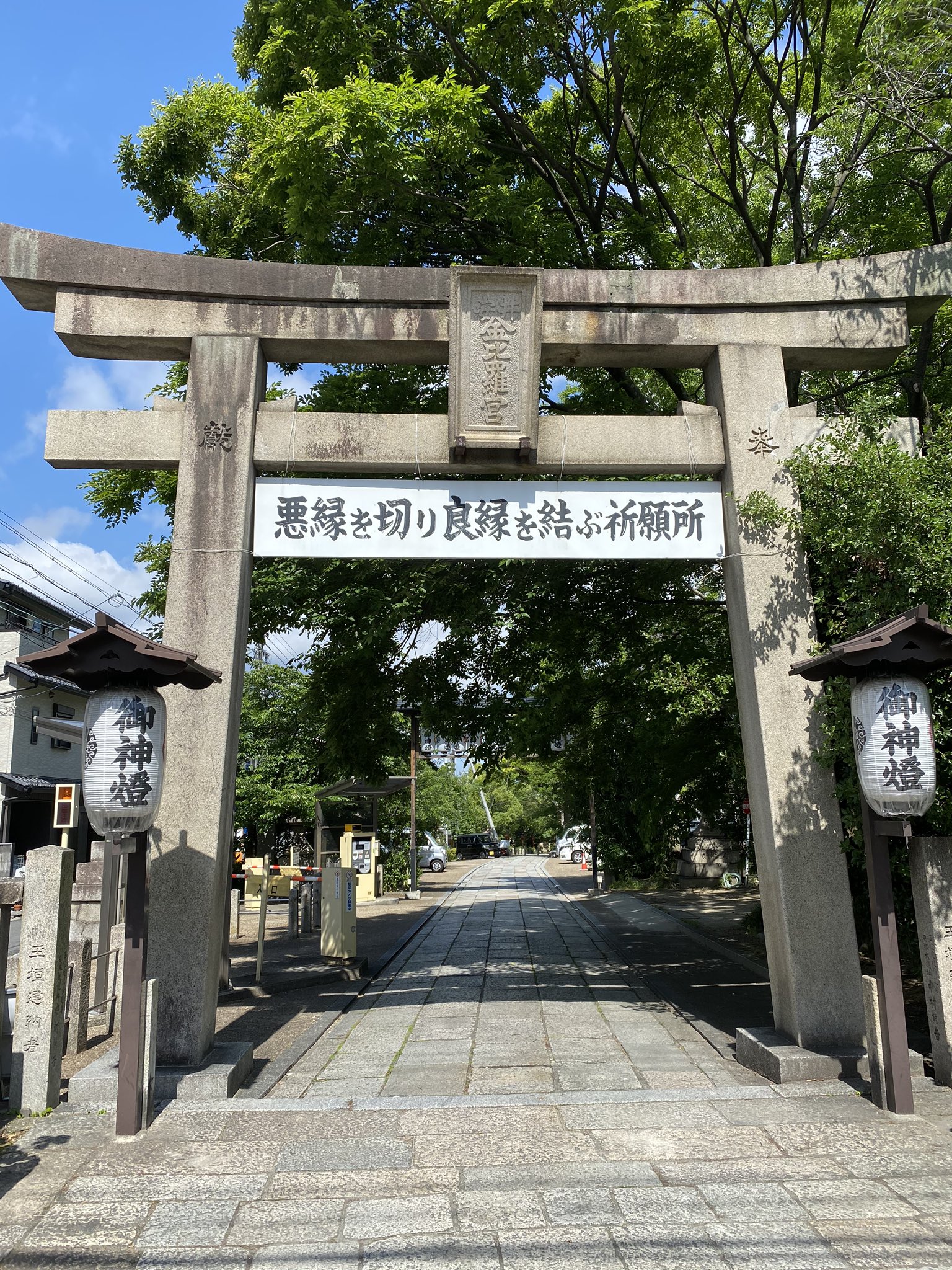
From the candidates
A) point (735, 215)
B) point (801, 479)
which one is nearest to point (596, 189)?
point (735, 215)

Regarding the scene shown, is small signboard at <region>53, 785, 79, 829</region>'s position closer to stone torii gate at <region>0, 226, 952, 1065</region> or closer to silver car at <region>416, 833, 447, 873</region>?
stone torii gate at <region>0, 226, 952, 1065</region>

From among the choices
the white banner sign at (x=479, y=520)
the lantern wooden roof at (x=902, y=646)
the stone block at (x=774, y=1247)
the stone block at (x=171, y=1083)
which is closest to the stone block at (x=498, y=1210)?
the stone block at (x=774, y=1247)

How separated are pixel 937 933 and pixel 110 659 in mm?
6100

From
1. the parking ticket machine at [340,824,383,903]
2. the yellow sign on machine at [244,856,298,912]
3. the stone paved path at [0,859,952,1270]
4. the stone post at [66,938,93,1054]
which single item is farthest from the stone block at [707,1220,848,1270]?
the parking ticket machine at [340,824,383,903]

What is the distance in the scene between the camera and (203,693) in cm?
745

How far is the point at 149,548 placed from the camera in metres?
13.5

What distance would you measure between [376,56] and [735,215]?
6315 millimetres

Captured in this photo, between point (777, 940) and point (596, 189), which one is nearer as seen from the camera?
point (777, 940)

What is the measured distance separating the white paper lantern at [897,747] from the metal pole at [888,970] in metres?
0.25

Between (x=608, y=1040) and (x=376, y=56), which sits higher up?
(x=376, y=56)

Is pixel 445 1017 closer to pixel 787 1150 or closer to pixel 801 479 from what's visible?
pixel 787 1150

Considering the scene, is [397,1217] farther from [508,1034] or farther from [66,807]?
[66,807]

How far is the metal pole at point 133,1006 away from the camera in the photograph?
229 inches

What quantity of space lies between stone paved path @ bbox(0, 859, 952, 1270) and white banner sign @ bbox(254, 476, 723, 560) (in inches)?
165
